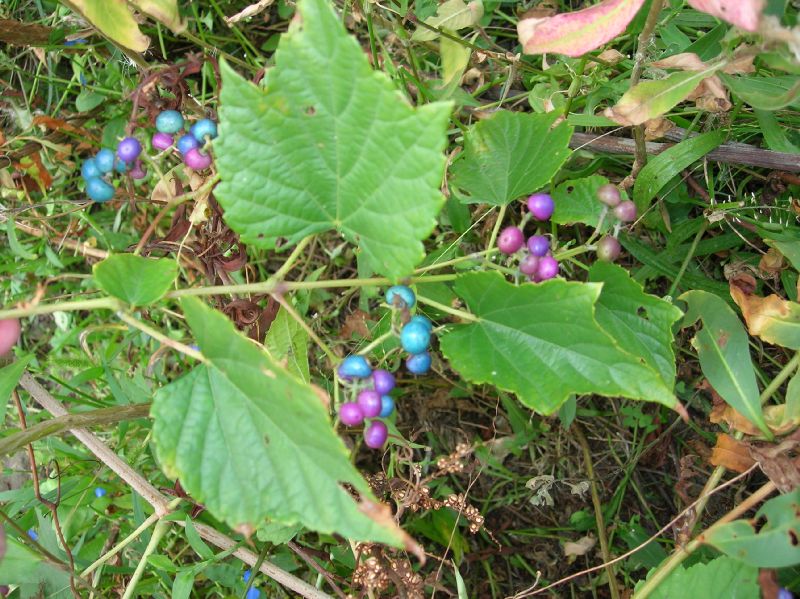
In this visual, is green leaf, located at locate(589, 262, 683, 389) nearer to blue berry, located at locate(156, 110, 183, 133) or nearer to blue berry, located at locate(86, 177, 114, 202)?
blue berry, located at locate(156, 110, 183, 133)

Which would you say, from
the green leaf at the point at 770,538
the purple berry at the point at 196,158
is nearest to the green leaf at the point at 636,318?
the green leaf at the point at 770,538

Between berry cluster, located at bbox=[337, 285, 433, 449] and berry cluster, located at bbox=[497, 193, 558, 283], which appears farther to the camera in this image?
berry cluster, located at bbox=[497, 193, 558, 283]

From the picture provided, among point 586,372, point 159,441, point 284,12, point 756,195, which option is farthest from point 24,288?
point 756,195

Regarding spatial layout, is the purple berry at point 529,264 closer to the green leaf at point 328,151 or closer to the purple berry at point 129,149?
the green leaf at point 328,151

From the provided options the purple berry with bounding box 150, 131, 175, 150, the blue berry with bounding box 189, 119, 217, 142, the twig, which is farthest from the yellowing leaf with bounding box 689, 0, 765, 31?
the twig

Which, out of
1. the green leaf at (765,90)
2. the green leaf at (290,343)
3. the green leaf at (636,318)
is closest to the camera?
the green leaf at (765,90)
